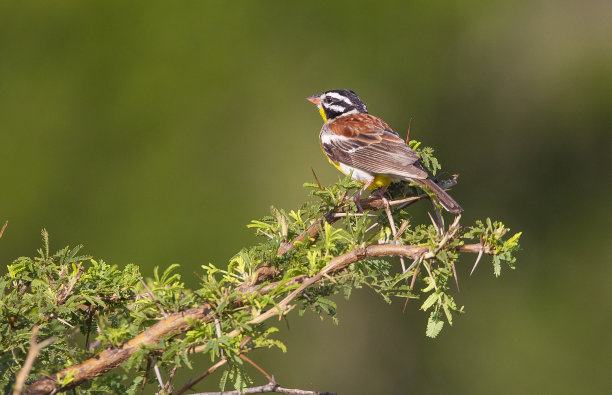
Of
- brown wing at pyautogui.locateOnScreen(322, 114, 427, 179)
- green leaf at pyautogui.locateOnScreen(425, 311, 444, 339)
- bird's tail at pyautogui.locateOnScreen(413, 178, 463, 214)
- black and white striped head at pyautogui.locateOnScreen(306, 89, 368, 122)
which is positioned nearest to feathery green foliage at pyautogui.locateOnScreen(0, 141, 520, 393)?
green leaf at pyautogui.locateOnScreen(425, 311, 444, 339)

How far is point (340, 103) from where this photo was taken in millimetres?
5883

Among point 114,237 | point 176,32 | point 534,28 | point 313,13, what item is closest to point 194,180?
point 114,237

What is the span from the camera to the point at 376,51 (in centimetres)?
811

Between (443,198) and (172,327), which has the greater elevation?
(443,198)

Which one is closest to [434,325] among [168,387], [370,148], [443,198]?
[168,387]

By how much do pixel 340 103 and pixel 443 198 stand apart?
99.8 inches

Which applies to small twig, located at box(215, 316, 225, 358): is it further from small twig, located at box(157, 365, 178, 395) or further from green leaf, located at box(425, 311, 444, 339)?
green leaf, located at box(425, 311, 444, 339)

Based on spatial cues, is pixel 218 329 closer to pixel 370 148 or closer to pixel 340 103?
pixel 370 148

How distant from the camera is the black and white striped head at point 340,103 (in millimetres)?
5844

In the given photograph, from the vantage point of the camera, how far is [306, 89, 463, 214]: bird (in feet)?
13.5

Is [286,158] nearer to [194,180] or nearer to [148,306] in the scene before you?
[194,180]

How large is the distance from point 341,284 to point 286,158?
573cm

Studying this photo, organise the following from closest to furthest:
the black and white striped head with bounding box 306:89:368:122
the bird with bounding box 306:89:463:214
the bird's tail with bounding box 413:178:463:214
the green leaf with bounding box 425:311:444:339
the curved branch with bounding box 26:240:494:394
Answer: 1. the curved branch with bounding box 26:240:494:394
2. the green leaf with bounding box 425:311:444:339
3. the bird's tail with bounding box 413:178:463:214
4. the bird with bounding box 306:89:463:214
5. the black and white striped head with bounding box 306:89:368:122

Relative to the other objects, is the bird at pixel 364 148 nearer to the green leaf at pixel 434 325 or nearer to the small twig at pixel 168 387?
the green leaf at pixel 434 325
